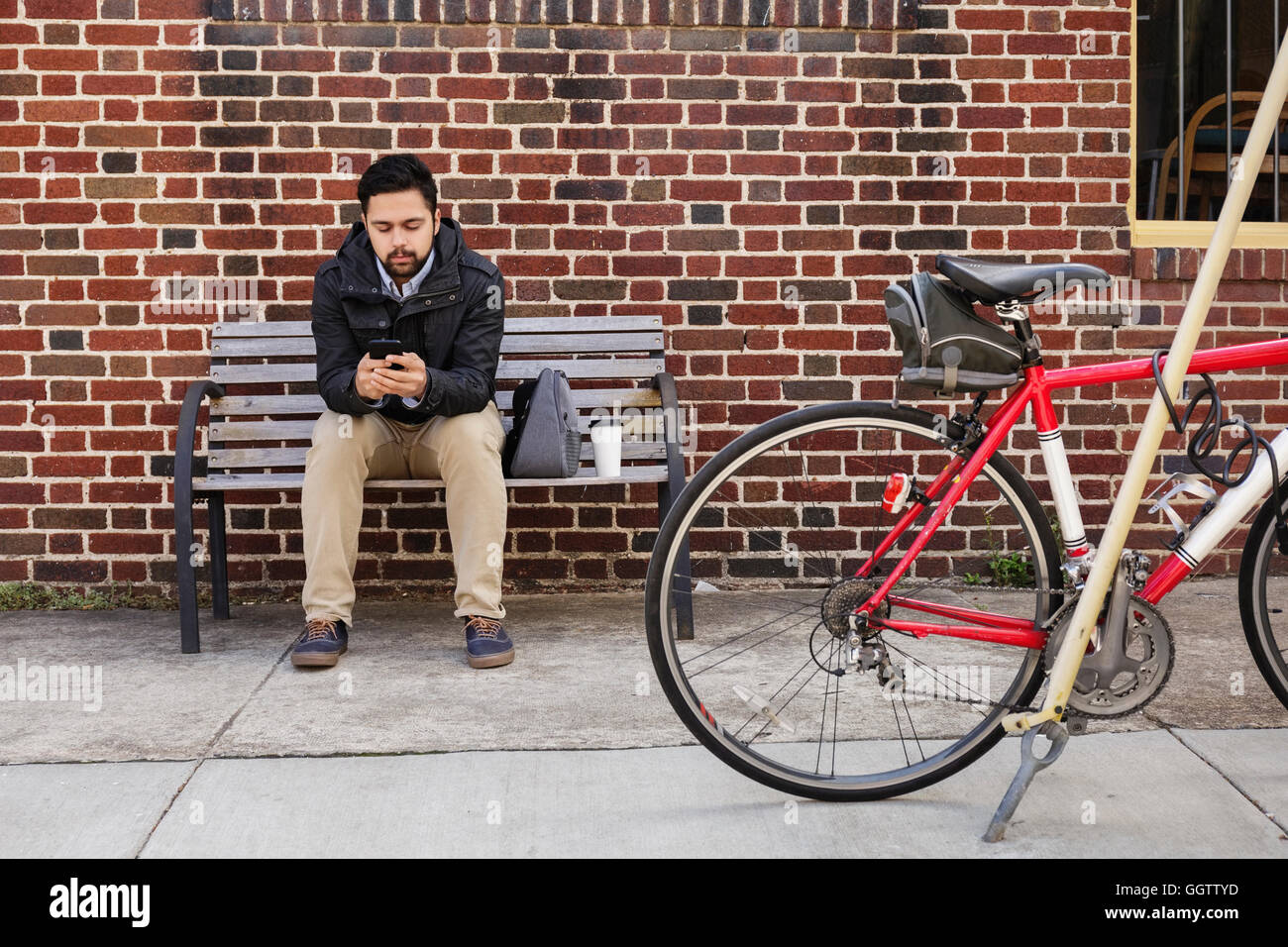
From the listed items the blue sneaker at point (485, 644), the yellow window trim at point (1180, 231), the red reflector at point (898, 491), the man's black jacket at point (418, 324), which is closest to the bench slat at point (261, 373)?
the man's black jacket at point (418, 324)

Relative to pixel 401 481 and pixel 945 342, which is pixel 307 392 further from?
pixel 945 342

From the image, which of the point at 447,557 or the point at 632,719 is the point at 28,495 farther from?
the point at 632,719

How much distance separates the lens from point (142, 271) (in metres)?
4.58

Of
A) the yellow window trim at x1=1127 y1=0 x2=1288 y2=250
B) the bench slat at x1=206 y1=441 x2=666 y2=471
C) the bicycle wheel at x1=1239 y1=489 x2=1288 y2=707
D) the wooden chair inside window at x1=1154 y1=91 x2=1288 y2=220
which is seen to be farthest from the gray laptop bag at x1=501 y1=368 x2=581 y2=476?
the wooden chair inside window at x1=1154 y1=91 x2=1288 y2=220

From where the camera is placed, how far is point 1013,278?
2.52 meters

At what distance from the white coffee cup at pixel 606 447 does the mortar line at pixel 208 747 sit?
1123 millimetres

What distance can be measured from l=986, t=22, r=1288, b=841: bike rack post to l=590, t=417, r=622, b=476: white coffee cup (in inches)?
72.9

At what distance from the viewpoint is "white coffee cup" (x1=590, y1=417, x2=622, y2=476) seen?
13.5ft

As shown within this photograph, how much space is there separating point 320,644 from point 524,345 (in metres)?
1.34

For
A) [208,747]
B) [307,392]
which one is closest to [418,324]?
[307,392]

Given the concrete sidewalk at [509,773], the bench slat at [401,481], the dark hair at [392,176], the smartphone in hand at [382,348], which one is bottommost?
the concrete sidewalk at [509,773]

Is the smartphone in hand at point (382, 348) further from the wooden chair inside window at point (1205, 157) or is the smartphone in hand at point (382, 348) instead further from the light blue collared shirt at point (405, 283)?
the wooden chair inside window at point (1205, 157)

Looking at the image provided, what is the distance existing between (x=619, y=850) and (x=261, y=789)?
33.4 inches

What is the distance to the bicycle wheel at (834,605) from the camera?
2607 millimetres
